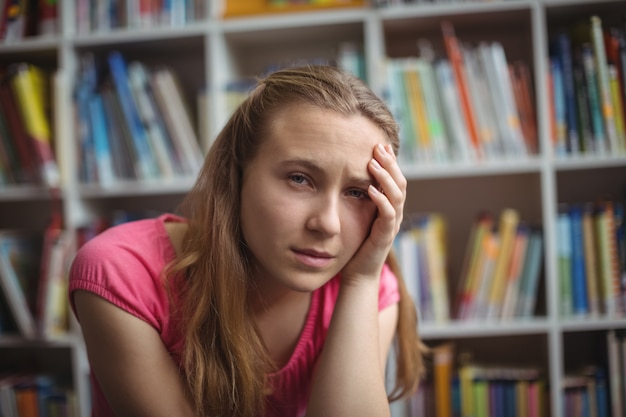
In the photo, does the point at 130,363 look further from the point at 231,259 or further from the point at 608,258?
the point at 608,258

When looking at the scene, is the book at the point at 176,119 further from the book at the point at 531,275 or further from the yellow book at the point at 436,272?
the book at the point at 531,275

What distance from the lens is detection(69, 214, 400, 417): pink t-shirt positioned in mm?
768

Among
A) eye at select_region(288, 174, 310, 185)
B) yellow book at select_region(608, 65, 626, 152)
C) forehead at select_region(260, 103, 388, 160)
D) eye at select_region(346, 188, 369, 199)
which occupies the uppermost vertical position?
yellow book at select_region(608, 65, 626, 152)

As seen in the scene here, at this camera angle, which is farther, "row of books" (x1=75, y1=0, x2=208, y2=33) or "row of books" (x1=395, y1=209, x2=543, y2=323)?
"row of books" (x1=75, y1=0, x2=208, y2=33)

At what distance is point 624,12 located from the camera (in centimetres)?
139

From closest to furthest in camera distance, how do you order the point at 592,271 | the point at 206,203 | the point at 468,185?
Answer: 1. the point at 206,203
2. the point at 592,271
3. the point at 468,185

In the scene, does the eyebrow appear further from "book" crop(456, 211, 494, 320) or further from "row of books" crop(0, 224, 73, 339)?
"row of books" crop(0, 224, 73, 339)

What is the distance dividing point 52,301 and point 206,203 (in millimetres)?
951

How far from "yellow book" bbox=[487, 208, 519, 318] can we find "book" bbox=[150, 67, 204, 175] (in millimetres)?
968

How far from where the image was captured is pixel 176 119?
4.88 ft

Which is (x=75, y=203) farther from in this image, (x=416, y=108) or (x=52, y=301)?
(x=416, y=108)

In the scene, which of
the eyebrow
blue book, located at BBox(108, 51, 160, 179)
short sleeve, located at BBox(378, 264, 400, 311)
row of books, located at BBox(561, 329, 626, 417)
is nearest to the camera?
the eyebrow

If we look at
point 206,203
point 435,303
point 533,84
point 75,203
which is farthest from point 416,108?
point 75,203

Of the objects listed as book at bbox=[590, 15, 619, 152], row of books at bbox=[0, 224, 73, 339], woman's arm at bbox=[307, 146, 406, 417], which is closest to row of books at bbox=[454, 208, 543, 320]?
book at bbox=[590, 15, 619, 152]
